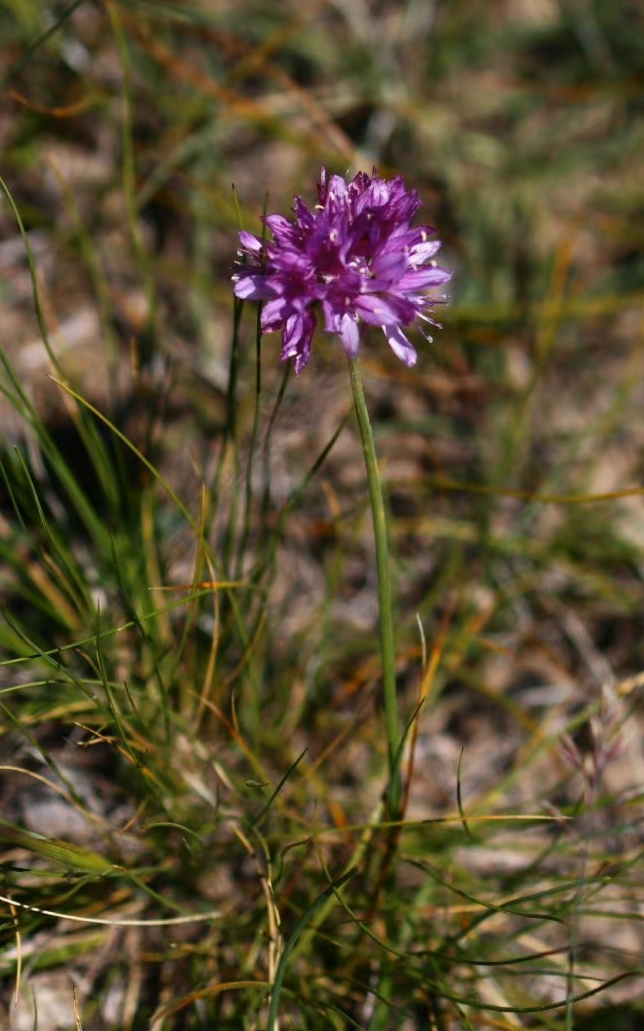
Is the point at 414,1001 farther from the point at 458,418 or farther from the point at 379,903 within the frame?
the point at 458,418

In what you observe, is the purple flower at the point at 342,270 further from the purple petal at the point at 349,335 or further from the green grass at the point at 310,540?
the green grass at the point at 310,540

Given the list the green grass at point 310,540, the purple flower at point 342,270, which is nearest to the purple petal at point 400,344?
the purple flower at point 342,270

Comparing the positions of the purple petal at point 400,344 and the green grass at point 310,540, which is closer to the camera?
the purple petal at point 400,344

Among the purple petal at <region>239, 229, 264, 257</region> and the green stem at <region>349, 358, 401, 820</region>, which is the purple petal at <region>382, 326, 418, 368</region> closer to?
the green stem at <region>349, 358, 401, 820</region>

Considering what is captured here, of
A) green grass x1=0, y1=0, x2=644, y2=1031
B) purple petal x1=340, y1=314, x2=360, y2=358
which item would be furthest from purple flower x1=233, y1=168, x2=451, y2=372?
green grass x1=0, y1=0, x2=644, y2=1031

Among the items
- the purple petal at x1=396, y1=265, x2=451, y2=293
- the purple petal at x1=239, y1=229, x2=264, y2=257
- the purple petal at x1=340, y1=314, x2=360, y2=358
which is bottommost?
the purple petal at x1=340, y1=314, x2=360, y2=358

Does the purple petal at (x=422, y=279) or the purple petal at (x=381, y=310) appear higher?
the purple petal at (x=422, y=279)

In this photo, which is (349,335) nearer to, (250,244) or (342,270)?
(342,270)
